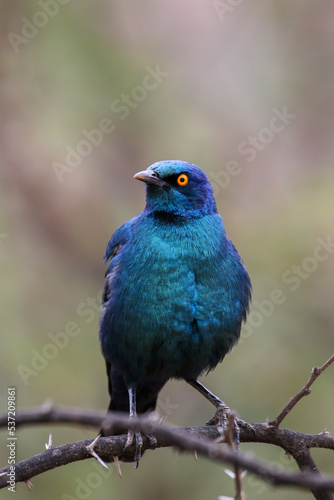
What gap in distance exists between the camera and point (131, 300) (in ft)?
15.7

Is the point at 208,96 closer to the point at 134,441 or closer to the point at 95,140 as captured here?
the point at 95,140

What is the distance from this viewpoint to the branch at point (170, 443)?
68.2 inches

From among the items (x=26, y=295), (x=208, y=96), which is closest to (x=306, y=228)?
(x=208, y=96)

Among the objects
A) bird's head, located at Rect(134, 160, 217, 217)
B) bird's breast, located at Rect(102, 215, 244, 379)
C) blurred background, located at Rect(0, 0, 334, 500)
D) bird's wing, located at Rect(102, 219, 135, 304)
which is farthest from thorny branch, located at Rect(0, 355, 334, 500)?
blurred background, located at Rect(0, 0, 334, 500)

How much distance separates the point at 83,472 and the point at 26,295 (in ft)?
6.16
